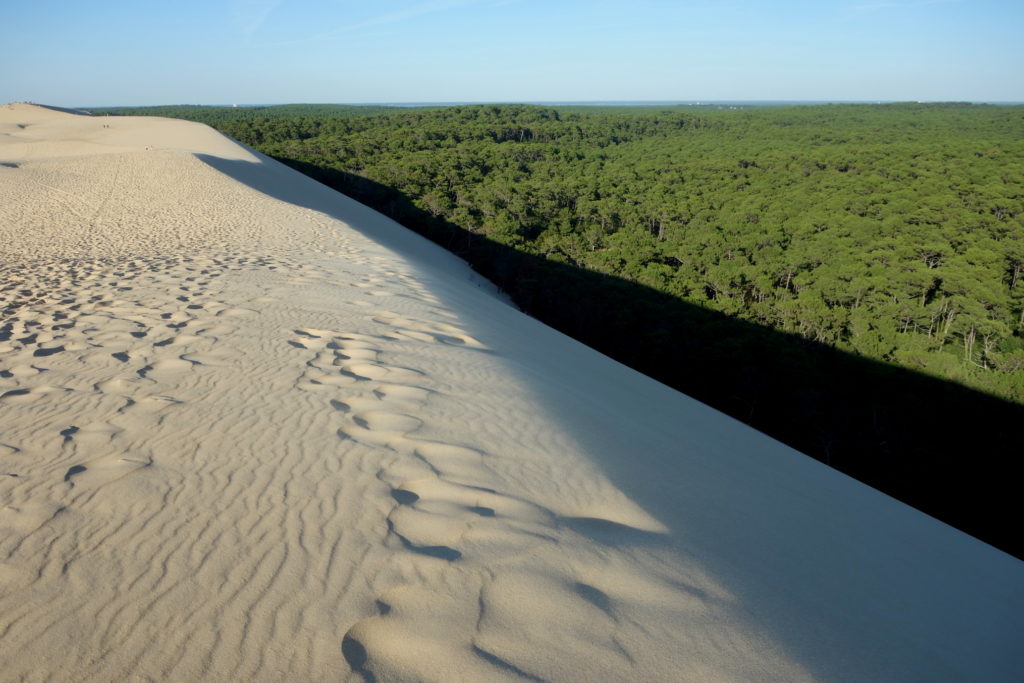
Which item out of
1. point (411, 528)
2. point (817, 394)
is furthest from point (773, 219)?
point (411, 528)

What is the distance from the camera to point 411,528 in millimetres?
2213

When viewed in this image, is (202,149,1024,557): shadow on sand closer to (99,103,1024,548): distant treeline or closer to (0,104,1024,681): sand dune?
(99,103,1024,548): distant treeline

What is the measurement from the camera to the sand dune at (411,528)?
1.69 m

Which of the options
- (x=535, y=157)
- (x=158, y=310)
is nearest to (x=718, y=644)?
(x=158, y=310)

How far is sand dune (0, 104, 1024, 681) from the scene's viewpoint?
1687 mm

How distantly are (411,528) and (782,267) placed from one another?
73.1ft

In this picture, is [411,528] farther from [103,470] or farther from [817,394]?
[817,394]

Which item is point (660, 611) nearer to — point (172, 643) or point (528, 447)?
point (528, 447)

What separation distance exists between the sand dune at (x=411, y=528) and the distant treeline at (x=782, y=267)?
27.3 ft

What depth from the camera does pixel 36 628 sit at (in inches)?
63.4

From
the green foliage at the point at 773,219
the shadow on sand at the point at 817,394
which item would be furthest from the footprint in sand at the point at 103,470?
the green foliage at the point at 773,219

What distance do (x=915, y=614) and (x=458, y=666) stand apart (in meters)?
2.16

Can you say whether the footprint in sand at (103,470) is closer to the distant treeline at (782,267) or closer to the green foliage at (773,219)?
the distant treeline at (782,267)

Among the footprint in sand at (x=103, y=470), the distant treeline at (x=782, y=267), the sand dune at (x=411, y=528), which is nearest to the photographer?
the sand dune at (x=411, y=528)
